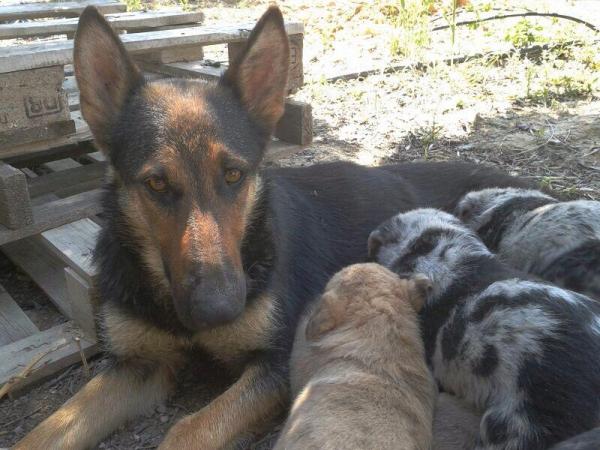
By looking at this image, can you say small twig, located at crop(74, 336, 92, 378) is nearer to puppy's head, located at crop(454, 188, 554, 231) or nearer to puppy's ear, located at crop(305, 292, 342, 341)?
puppy's ear, located at crop(305, 292, 342, 341)

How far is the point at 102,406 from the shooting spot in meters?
3.57

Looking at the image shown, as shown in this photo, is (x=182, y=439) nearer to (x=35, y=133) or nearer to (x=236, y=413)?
(x=236, y=413)

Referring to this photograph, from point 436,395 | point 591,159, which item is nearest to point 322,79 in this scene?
point 591,159

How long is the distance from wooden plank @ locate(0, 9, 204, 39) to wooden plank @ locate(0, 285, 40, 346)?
249 centimetres

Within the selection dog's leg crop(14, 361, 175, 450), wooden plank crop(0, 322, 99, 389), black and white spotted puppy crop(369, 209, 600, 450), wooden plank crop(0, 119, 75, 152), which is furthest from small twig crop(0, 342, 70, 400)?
black and white spotted puppy crop(369, 209, 600, 450)

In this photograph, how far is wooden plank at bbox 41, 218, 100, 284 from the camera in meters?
4.09

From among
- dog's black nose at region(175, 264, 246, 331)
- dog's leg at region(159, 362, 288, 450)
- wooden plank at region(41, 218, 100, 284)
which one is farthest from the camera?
wooden plank at region(41, 218, 100, 284)

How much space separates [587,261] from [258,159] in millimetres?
2044

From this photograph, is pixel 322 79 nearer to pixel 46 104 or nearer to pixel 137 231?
pixel 46 104

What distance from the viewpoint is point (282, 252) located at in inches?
154

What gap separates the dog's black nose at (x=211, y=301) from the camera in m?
2.86

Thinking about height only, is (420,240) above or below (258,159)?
below

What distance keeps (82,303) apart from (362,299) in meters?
1.84

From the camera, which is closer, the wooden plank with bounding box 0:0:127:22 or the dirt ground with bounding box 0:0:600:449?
the dirt ground with bounding box 0:0:600:449
